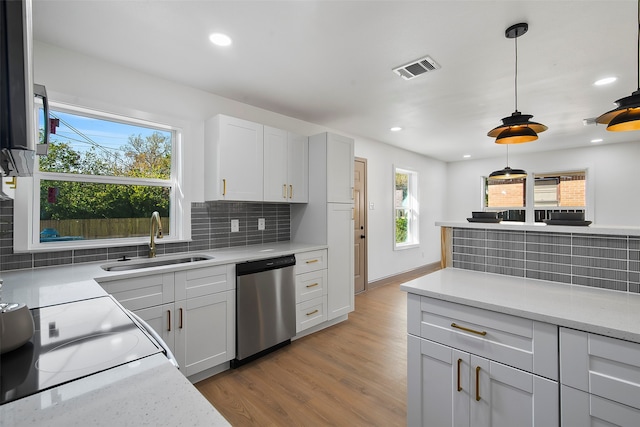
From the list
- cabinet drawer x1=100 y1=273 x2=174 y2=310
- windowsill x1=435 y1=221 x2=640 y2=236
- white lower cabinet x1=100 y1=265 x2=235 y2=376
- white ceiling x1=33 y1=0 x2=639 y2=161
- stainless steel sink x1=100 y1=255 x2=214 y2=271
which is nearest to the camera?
windowsill x1=435 y1=221 x2=640 y2=236

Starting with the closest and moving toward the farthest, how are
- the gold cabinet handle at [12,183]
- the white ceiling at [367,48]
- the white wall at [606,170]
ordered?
the gold cabinet handle at [12,183] < the white ceiling at [367,48] < the white wall at [606,170]

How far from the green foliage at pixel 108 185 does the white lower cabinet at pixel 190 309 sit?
0.88 metres

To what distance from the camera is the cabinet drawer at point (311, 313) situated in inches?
121

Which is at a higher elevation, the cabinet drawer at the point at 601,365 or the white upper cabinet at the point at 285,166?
the white upper cabinet at the point at 285,166

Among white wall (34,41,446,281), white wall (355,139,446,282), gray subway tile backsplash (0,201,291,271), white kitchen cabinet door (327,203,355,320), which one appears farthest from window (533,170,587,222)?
gray subway tile backsplash (0,201,291,271)

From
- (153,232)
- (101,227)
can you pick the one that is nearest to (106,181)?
(101,227)

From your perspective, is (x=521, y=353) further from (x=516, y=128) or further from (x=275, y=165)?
(x=275, y=165)

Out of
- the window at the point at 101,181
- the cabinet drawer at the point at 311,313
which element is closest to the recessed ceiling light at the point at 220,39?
the window at the point at 101,181

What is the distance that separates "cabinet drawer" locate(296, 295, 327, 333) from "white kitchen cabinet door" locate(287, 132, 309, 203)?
3.77 feet

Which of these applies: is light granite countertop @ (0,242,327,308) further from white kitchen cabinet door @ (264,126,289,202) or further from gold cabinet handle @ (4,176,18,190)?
white kitchen cabinet door @ (264,126,289,202)

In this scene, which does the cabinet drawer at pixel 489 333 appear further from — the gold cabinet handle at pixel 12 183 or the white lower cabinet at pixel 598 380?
the gold cabinet handle at pixel 12 183

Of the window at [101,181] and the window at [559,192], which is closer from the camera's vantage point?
the window at [101,181]

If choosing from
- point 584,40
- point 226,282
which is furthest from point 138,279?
point 584,40

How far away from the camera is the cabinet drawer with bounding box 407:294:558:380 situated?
1228mm
